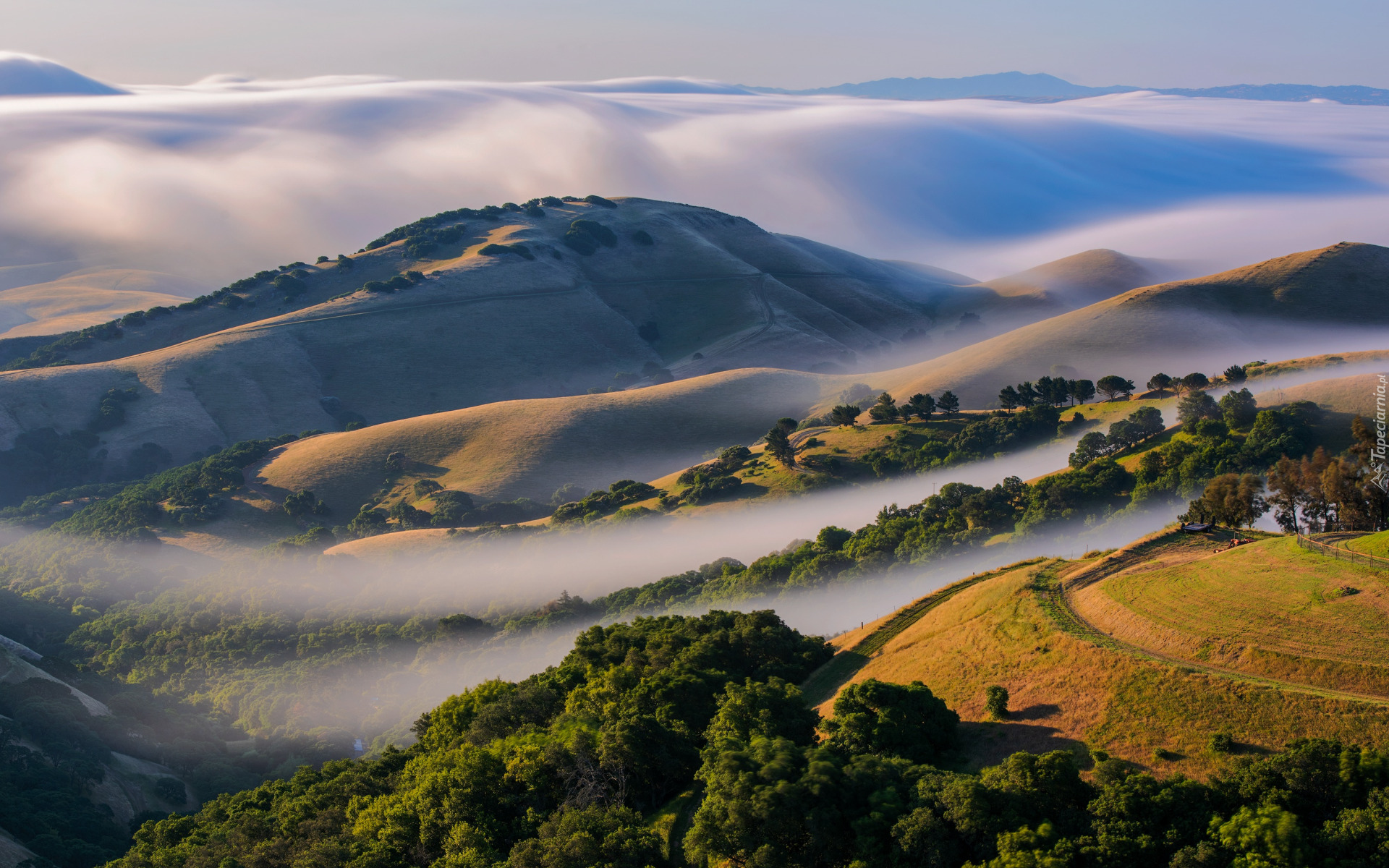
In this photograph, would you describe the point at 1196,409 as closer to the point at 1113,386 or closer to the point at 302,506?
the point at 1113,386

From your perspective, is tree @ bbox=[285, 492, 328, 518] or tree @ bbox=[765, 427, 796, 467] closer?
tree @ bbox=[765, 427, 796, 467]

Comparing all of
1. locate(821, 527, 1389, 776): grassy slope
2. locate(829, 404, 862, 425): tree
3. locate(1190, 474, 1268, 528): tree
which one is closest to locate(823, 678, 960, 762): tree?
locate(821, 527, 1389, 776): grassy slope

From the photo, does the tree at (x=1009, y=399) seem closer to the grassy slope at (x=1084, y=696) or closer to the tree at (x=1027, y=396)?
the tree at (x=1027, y=396)

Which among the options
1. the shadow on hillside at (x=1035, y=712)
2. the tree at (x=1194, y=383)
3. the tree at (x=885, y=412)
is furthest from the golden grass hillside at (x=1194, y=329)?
the shadow on hillside at (x=1035, y=712)

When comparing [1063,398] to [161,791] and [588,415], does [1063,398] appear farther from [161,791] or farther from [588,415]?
[161,791]

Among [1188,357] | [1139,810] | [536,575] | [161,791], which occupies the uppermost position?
[1188,357]

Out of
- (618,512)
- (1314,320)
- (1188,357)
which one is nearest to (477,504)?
(618,512)

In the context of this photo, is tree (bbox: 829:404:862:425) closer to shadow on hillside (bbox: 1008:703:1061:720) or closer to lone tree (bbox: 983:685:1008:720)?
lone tree (bbox: 983:685:1008:720)

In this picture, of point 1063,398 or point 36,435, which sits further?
point 36,435
